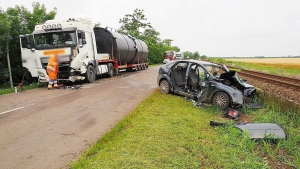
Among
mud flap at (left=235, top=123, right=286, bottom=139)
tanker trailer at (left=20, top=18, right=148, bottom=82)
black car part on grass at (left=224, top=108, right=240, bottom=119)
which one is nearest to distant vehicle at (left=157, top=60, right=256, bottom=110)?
black car part on grass at (left=224, top=108, right=240, bottom=119)

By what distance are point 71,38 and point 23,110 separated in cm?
593

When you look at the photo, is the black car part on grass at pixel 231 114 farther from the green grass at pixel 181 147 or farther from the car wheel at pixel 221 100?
the green grass at pixel 181 147

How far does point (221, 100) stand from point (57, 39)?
905 cm

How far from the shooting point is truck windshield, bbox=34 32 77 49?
12149 millimetres

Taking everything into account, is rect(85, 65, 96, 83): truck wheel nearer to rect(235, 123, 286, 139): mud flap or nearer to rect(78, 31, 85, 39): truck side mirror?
rect(78, 31, 85, 39): truck side mirror

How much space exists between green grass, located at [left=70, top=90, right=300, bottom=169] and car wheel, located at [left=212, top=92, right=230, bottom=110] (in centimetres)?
129

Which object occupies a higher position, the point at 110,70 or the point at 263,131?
the point at 110,70

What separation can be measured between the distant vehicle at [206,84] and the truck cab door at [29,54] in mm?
7309

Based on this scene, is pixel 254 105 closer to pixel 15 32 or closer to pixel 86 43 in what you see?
pixel 86 43

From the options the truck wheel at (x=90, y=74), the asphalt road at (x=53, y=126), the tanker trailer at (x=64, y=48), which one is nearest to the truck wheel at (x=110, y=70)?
the tanker trailer at (x=64, y=48)

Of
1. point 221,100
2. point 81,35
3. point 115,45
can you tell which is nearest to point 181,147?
point 221,100

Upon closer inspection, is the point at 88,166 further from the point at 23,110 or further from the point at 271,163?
the point at 23,110

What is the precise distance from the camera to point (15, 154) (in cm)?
411

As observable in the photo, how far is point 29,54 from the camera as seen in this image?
1277cm
